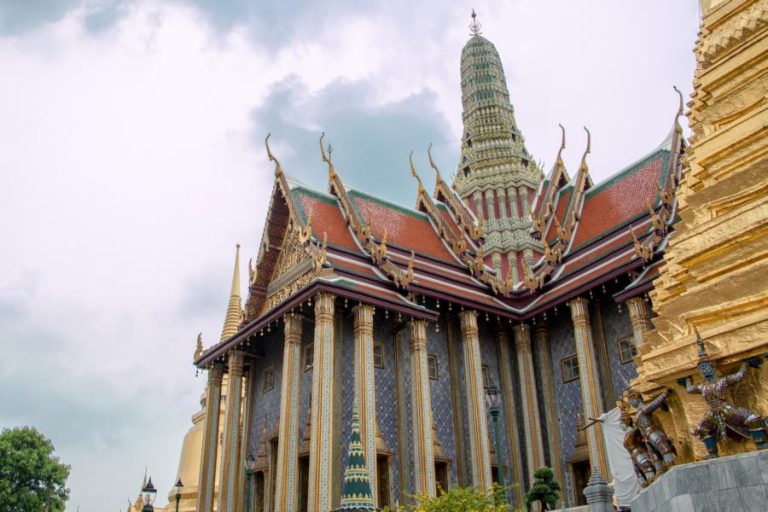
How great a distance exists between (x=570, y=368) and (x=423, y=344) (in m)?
3.94

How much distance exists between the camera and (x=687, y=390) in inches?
306

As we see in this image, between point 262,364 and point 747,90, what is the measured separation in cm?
1372

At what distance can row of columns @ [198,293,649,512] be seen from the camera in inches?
600

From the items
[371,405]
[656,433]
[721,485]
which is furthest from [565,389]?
[721,485]

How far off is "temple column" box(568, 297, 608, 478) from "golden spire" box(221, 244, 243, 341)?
13.3 m

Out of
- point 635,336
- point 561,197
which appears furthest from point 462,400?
point 561,197

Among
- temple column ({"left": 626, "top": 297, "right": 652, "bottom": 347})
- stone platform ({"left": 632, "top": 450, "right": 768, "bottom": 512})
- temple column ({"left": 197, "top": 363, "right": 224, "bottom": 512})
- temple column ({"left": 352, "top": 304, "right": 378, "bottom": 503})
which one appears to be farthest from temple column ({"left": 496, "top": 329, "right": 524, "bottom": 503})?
stone platform ({"left": 632, "top": 450, "right": 768, "bottom": 512})

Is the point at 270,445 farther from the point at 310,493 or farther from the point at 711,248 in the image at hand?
the point at 711,248

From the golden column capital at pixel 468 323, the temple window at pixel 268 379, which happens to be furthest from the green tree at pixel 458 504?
the temple window at pixel 268 379

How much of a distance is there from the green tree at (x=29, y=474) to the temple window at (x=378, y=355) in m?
16.6

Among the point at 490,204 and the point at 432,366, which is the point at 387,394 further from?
the point at 490,204

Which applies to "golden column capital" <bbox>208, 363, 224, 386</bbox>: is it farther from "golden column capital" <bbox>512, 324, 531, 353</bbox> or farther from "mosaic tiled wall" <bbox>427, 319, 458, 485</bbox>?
"golden column capital" <bbox>512, 324, 531, 353</bbox>

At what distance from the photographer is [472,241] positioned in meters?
23.2

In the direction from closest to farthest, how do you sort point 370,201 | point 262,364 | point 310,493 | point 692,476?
point 692,476 → point 310,493 → point 262,364 → point 370,201
